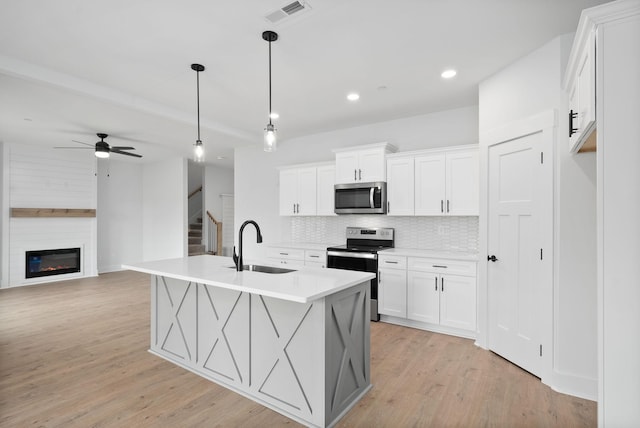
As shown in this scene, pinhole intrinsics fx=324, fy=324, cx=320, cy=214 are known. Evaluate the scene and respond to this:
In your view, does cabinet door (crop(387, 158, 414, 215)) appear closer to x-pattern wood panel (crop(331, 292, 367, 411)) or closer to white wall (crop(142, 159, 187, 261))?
x-pattern wood panel (crop(331, 292, 367, 411))

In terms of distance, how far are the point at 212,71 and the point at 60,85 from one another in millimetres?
1564

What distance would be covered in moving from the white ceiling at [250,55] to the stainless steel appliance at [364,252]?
1709 millimetres

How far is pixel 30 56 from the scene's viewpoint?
9.64 ft

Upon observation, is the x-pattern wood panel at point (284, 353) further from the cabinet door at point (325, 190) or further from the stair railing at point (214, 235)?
the stair railing at point (214, 235)

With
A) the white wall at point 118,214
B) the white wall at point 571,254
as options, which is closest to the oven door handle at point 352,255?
the white wall at point 571,254

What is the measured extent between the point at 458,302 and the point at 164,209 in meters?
7.23

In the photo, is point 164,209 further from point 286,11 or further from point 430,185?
point 286,11

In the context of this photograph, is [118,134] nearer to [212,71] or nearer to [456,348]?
[212,71]

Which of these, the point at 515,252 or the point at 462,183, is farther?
the point at 462,183

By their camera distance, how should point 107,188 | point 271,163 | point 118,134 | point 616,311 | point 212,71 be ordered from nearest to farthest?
1. point 616,311
2. point 212,71
3. point 118,134
4. point 271,163
5. point 107,188

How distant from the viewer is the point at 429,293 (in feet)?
12.6

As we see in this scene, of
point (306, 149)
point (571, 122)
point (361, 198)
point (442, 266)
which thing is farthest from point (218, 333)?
point (306, 149)

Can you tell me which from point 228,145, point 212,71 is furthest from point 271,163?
point 212,71

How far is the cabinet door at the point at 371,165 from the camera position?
446cm
